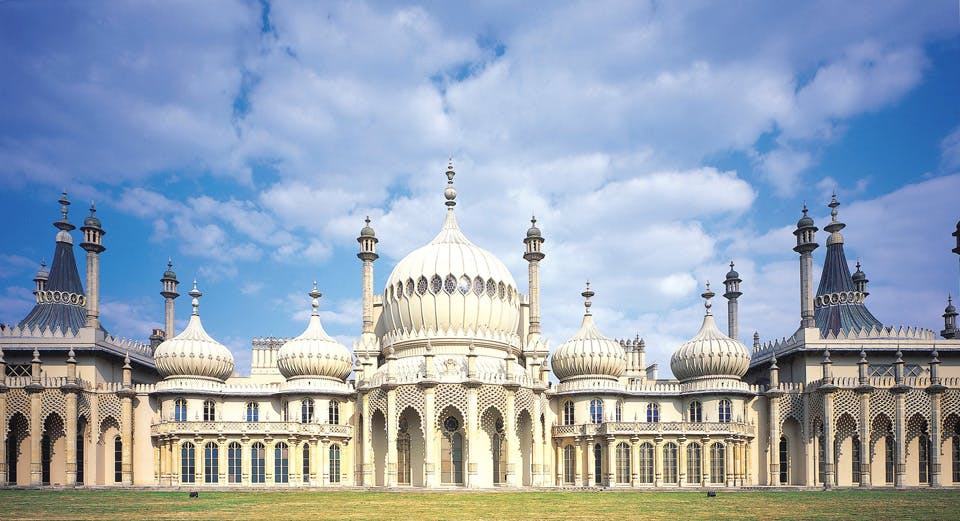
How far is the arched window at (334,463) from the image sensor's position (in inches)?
2153

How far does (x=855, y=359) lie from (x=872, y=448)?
588 centimetres

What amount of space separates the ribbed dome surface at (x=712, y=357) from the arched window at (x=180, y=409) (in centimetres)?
3255

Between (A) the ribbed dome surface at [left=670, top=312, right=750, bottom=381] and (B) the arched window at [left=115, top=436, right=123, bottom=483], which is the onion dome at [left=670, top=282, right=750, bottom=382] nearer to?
(A) the ribbed dome surface at [left=670, top=312, right=750, bottom=381]

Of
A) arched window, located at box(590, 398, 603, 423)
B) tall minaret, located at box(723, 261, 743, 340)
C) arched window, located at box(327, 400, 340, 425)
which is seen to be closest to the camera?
arched window, located at box(327, 400, 340, 425)

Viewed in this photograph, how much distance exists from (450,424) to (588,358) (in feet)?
34.7

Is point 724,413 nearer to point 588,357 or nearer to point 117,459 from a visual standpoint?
point 588,357

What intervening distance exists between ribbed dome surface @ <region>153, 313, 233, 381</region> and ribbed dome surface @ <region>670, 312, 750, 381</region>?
101 feet

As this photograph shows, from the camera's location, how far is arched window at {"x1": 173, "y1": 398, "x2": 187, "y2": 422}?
2167 inches

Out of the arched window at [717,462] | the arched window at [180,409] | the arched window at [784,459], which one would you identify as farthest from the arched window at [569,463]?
the arched window at [180,409]

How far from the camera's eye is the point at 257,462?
5344cm

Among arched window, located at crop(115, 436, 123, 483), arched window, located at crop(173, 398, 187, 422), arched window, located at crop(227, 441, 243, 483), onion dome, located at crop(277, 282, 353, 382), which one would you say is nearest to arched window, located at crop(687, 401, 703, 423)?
onion dome, located at crop(277, 282, 353, 382)

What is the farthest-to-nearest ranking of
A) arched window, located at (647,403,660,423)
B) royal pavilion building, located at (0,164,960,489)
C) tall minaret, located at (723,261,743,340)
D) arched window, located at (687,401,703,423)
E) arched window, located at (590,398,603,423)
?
1. tall minaret, located at (723,261,743,340)
2. arched window, located at (647,403,660,423)
3. arched window, located at (687,401,703,423)
4. arched window, located at (590,398,603,423)
5. royal pavilion building, located at (0,164,960,489)

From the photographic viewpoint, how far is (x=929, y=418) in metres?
54.8

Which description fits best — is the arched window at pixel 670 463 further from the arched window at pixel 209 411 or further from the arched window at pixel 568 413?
the arched window at pixel 209 411
